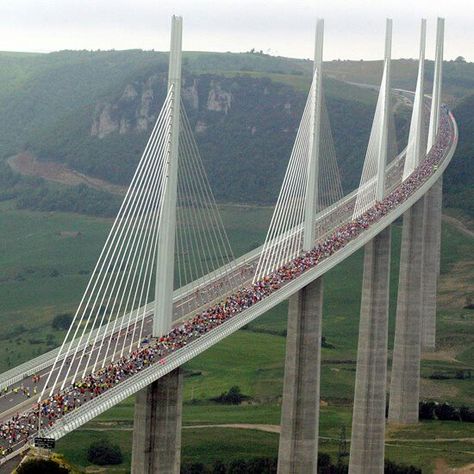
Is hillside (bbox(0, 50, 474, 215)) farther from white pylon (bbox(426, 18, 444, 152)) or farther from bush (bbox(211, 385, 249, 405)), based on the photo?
bush (bbox(211, 385, 249, 405))

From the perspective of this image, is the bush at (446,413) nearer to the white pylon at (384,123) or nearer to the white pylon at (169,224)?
the white pylon at (384,123)

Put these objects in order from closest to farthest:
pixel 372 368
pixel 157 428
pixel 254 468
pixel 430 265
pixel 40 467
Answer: pixel 40 467 < pixel 157 428 < pixel 254 468 < pixel 372 368 < pixel 430 265

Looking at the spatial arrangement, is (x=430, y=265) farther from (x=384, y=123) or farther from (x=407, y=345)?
(x=384, y=123)

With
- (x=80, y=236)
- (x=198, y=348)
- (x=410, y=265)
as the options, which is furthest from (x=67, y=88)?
(x=198, y=348)

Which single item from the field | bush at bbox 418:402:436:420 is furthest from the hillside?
bush at bbox 418:402:436:420

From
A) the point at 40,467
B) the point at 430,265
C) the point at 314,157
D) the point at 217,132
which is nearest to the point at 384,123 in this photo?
the point at 314,157

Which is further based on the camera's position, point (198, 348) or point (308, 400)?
point (308, 400)

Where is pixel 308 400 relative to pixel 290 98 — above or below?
below

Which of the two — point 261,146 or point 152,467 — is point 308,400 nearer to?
point 152,467
